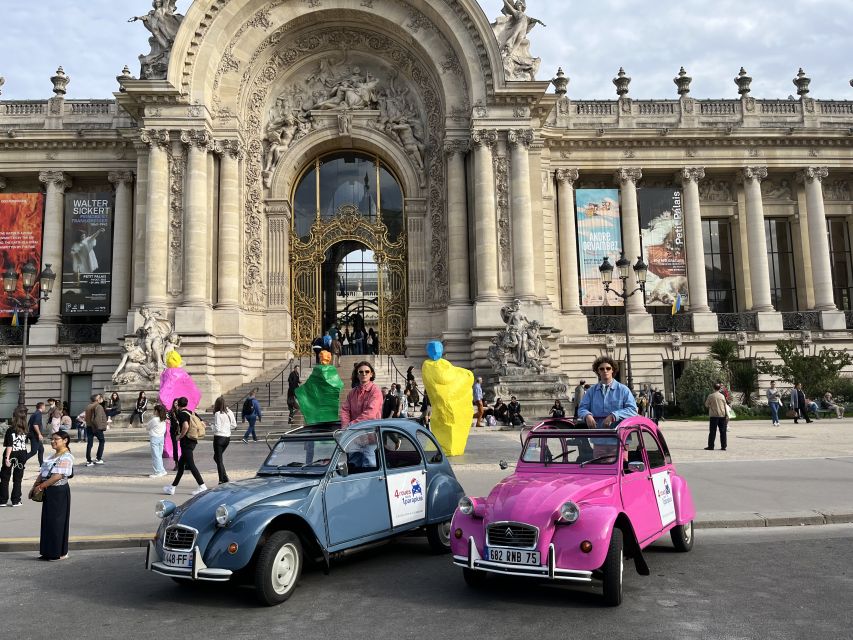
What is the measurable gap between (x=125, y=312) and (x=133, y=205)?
192 inches

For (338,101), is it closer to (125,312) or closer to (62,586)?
(125,312)

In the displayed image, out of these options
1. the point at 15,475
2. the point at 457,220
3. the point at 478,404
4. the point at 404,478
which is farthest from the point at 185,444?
the point at 457,220

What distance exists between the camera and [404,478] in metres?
7.64

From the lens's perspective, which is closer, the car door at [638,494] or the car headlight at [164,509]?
the car door at [638,494]

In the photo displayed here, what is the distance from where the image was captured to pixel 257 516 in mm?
6055

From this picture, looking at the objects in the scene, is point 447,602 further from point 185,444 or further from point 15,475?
point 15,475

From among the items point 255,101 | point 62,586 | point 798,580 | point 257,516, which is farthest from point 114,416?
point 798,580

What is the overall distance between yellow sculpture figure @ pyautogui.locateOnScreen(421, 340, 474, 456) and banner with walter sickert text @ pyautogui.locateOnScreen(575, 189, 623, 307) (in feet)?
62.3

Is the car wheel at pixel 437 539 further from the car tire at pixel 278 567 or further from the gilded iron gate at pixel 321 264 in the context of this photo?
the gilded iron gate at pixel 321 264

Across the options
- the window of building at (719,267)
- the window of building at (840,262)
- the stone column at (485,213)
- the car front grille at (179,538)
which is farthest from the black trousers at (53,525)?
the window of building at (840,262)

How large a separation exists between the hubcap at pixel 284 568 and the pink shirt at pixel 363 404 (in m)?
3.60

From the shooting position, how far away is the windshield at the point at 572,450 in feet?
21.9

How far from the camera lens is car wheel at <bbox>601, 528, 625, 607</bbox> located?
5.65 meters

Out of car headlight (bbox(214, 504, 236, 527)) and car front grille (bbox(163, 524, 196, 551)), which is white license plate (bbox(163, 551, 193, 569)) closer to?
car front grille (bbox(163, 524, 196, 551))
